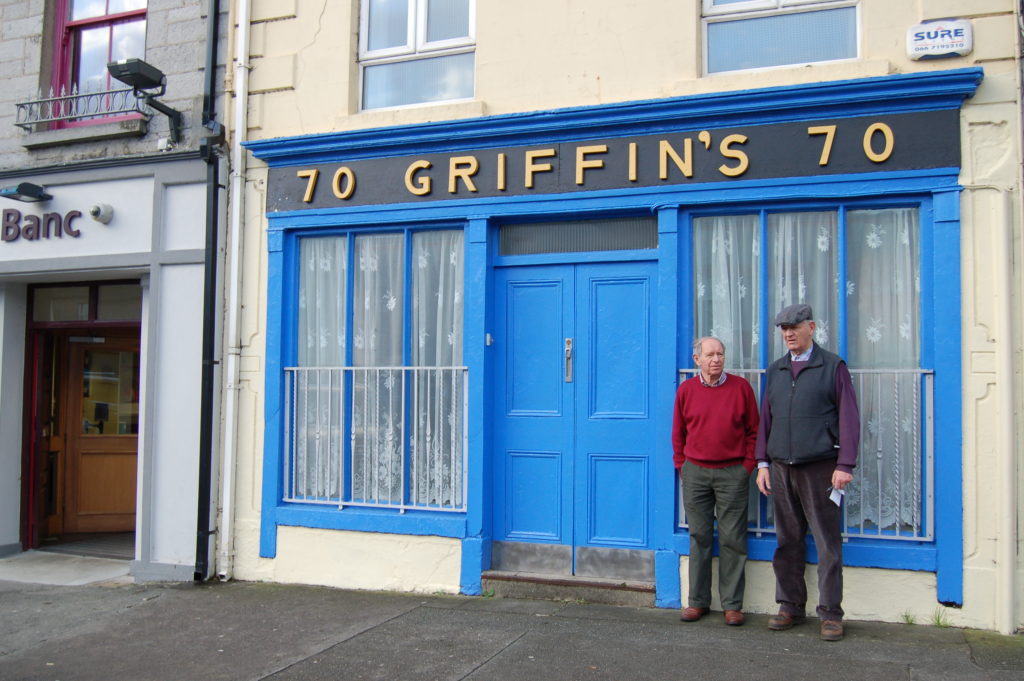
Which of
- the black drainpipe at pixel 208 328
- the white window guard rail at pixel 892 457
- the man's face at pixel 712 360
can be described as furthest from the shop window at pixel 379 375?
the white window guard rail at pixel 892 457

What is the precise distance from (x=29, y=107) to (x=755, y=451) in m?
7.06

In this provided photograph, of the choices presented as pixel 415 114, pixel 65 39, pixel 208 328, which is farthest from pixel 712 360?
pixel 65 39

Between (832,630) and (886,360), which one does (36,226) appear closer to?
(886,360)

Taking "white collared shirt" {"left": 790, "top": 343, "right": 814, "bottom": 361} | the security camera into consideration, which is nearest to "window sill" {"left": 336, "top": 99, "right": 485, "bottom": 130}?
the security camera

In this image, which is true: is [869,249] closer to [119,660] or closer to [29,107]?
[119,660]

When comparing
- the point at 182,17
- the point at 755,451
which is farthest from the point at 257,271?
the point at 755,451

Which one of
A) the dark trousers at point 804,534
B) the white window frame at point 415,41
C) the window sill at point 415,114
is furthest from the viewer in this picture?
the white window frame at point 415,41

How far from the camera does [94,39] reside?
8.34m

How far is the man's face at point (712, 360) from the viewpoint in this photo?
5648 mm

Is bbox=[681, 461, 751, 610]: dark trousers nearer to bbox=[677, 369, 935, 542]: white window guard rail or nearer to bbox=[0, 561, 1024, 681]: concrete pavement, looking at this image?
bbox=[0, 561, 1024, 681]: concrete pavement

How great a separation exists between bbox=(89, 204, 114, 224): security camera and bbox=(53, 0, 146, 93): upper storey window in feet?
4.02

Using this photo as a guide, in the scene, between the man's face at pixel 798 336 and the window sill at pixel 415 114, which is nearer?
the man's face at pixel 798 336

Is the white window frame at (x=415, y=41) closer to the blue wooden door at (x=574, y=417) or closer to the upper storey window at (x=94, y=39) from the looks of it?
the blue wooden door at (x=574, y=417)

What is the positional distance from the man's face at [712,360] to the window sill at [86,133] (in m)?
5.12
